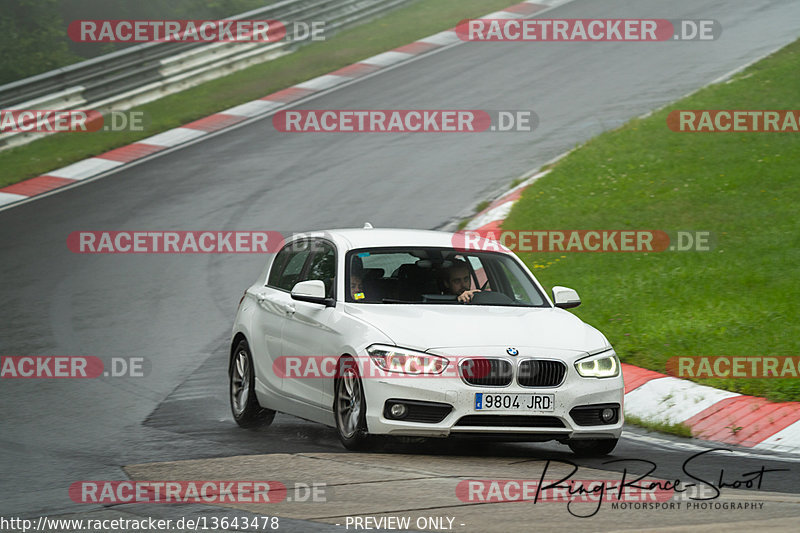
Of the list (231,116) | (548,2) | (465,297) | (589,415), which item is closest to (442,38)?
(548,2)

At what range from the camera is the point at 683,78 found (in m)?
25.0

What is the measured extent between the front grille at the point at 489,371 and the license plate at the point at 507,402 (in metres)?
0.10

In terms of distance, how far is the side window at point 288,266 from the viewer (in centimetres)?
1022

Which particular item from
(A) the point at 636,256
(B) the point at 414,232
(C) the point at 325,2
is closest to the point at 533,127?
(A) the point at 636,256

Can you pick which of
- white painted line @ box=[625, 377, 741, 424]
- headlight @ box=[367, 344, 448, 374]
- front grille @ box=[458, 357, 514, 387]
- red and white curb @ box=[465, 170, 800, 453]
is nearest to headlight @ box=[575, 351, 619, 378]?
front grille @ box=[458, 357, 514, 387]

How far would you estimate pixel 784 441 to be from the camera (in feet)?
28.8

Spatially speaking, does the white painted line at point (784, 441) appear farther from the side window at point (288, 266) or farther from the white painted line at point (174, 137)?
the white painted line at point (174, 137)

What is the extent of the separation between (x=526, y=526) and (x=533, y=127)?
59.1 feet

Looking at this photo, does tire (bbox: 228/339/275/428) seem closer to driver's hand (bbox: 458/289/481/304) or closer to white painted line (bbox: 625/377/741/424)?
driver's hand (bbox: 458/289/481/304)

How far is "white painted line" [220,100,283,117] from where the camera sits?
26.0 metres

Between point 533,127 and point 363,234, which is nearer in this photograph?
point 363,234

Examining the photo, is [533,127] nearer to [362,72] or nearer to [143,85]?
[362,72]

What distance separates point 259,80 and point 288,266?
1886 centimetres

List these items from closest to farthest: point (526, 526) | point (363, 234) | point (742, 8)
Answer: point (526, 526) < point (363, 234) < point (742, 8)
